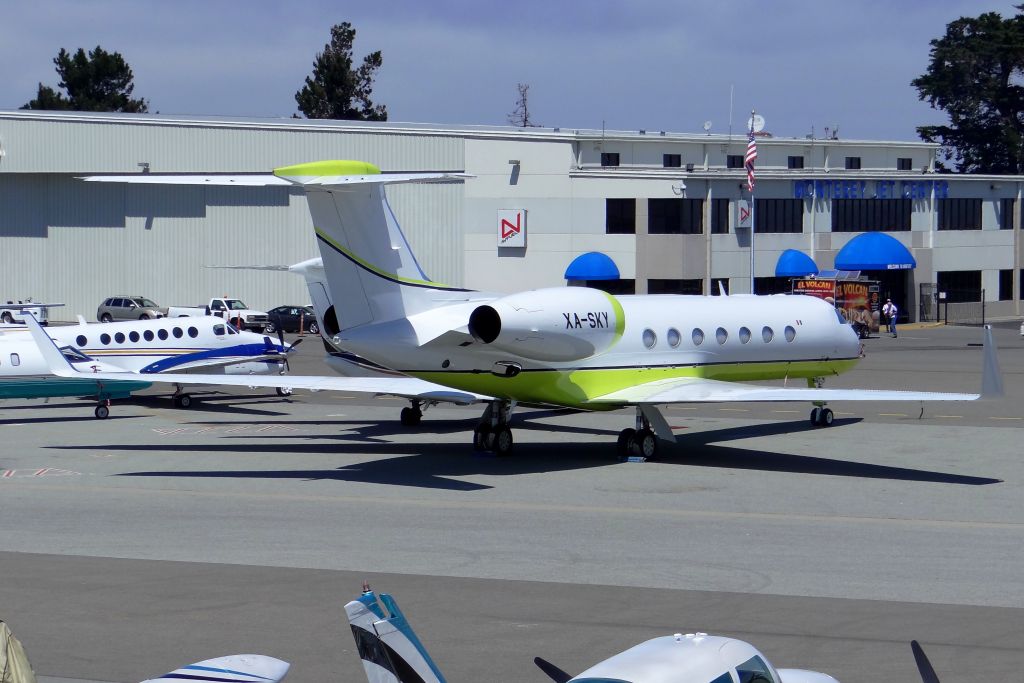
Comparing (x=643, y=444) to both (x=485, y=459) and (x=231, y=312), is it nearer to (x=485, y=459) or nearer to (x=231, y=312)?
(x=485, y=459)

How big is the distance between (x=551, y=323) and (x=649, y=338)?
302 centimetres

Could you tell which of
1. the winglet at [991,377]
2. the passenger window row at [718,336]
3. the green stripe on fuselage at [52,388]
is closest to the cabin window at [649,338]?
the passenger window row at [718,336]

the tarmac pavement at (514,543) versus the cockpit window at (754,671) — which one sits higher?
the cockpit window at (754,671)

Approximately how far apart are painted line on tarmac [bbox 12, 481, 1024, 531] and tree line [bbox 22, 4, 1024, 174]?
9800 centimetres

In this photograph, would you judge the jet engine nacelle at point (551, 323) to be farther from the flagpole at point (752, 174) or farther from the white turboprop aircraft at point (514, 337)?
the flagpole at point (752, 174)

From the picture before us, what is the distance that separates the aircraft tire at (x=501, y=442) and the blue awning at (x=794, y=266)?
43.7m

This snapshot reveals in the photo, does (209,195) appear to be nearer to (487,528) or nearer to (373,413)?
(373,413)

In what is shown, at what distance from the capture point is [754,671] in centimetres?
728

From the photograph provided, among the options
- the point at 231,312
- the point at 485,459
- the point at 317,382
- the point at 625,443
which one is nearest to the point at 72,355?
the point at 317,382

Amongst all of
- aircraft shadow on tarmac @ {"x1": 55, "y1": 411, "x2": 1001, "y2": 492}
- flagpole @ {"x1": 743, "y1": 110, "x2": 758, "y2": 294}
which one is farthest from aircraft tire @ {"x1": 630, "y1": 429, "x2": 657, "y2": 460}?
flagpole @ {"x1": 743, "y1": 110, "x2": 758, "y2": 294}

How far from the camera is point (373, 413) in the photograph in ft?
104

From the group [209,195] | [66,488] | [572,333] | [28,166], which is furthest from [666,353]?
[28,166]

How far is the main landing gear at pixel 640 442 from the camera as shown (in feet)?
76.7

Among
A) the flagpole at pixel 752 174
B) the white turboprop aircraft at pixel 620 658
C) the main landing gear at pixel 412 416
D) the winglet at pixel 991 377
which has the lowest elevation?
the main landing gear at pixel 412 416
